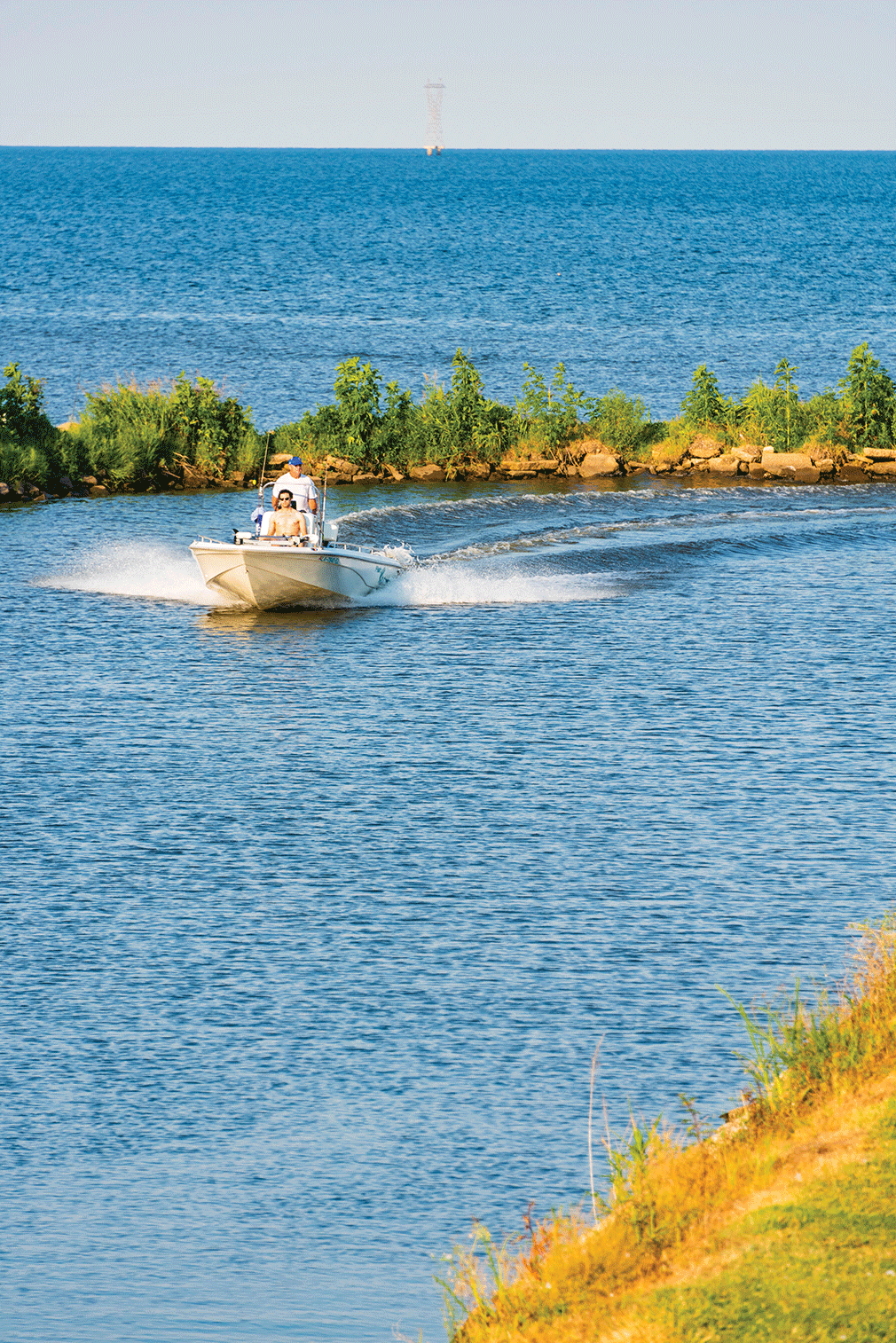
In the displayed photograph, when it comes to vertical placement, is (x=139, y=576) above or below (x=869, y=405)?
below

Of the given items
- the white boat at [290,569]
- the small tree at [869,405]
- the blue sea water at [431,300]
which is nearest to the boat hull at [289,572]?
the white boat at [290,569]

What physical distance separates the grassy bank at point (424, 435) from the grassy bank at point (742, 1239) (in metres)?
39.5

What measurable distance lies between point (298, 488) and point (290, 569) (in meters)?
1.67

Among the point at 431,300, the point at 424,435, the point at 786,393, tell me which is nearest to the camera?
the point at 424,435

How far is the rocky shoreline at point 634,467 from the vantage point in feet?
170

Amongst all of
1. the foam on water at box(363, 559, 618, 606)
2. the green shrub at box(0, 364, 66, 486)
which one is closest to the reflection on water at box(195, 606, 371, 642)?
the foam on water at box(363, 559, 618, 606)

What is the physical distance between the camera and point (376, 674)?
3070cm

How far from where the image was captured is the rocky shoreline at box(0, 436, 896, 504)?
51812 millimetres

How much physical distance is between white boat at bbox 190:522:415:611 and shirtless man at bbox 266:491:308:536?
6.3 inches

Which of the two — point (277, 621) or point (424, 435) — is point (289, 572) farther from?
point (424, 435)

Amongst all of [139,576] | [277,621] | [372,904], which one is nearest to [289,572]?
[277,621]

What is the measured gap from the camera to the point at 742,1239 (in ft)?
33.1

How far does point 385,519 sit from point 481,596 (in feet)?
27.3

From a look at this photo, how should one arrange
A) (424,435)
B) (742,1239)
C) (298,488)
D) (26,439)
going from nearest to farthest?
(742,1239) < (298,488) < (26,439) < (424,435)
